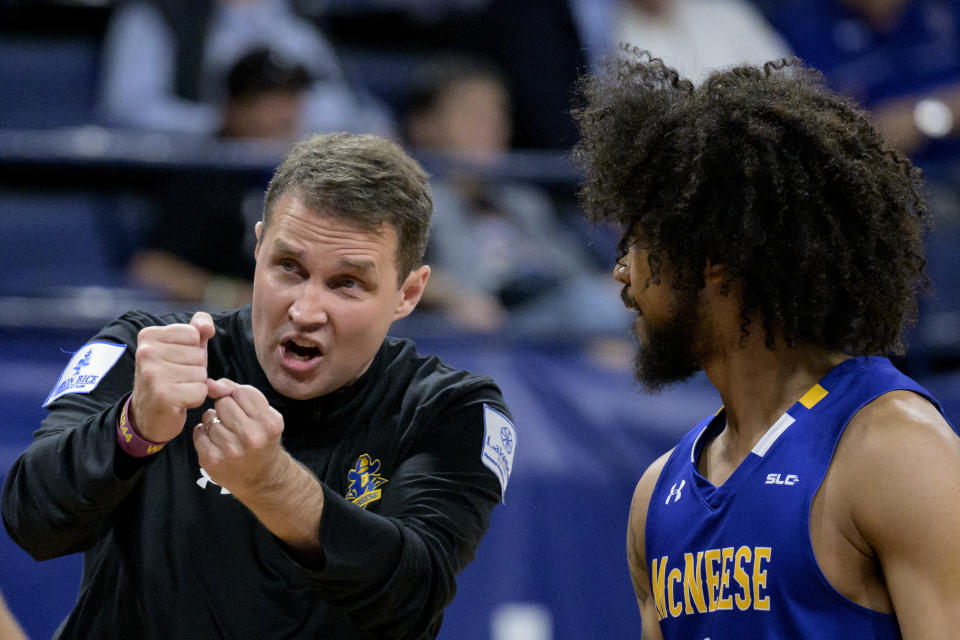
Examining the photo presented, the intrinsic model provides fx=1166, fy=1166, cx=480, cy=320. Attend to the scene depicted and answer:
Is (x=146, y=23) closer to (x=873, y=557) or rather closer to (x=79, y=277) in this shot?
(x=79, y=277)

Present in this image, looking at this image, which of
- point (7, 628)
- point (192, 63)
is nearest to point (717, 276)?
point (7, 628)

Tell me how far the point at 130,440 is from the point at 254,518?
1.19 ft

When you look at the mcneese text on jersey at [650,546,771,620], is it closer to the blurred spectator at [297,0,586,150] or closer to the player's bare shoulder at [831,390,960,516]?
the player's bare shoulder at [831,390,960,516]

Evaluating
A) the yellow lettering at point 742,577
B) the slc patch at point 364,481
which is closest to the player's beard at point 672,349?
the yellow lettering at point 742,577

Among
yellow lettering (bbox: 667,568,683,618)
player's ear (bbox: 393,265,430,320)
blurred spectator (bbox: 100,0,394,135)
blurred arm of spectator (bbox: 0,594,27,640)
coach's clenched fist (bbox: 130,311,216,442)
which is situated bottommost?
blurred arm of spectator (bbox: 0,594,27,640)

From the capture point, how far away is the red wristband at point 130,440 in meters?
2.00

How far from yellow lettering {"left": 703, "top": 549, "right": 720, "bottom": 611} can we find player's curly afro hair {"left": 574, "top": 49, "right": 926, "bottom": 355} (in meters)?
0.43

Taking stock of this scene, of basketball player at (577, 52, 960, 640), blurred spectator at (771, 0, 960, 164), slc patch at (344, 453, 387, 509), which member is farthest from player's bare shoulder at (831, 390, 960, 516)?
blurred spectator at (771, 0, 960, 164)

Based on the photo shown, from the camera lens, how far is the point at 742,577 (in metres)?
2.16

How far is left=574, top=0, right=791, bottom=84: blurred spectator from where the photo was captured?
20.1 feet

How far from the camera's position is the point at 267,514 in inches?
77.2

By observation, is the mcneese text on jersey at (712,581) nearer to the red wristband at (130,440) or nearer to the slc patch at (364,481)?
the slc patch at (364,481)

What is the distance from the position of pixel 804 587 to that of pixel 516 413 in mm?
2039

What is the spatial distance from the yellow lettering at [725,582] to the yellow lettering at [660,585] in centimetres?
19
